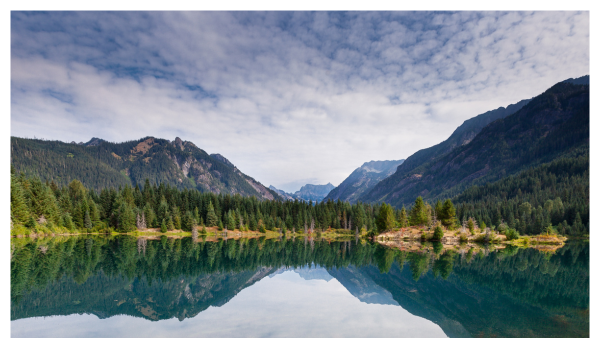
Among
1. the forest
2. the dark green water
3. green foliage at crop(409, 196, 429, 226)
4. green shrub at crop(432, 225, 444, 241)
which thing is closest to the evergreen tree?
the forest

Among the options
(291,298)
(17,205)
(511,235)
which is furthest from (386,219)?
A: (17,205)

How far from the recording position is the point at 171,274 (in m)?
38.8

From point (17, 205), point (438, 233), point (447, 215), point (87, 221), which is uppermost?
point (17, 205)

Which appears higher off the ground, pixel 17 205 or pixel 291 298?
pixel 17 205

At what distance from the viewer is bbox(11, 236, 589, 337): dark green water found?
1922cm

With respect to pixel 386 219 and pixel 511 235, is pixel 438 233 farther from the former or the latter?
pixel 511 235

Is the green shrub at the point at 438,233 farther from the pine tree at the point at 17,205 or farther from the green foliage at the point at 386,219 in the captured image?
the pine tree at the point at 17,205

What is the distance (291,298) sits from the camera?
2823cm

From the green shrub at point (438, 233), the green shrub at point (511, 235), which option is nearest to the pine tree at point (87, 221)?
the green shrub at point (438, 233)

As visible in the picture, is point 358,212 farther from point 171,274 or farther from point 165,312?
point 165,312

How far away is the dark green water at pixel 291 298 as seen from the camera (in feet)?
63.1

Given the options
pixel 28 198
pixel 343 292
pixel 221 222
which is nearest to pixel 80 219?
pixel 28 198

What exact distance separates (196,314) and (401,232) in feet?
292

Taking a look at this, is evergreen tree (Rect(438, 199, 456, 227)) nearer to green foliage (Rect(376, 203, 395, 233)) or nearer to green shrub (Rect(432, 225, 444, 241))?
green shrub (Rect(432, 225, 444, 241))
